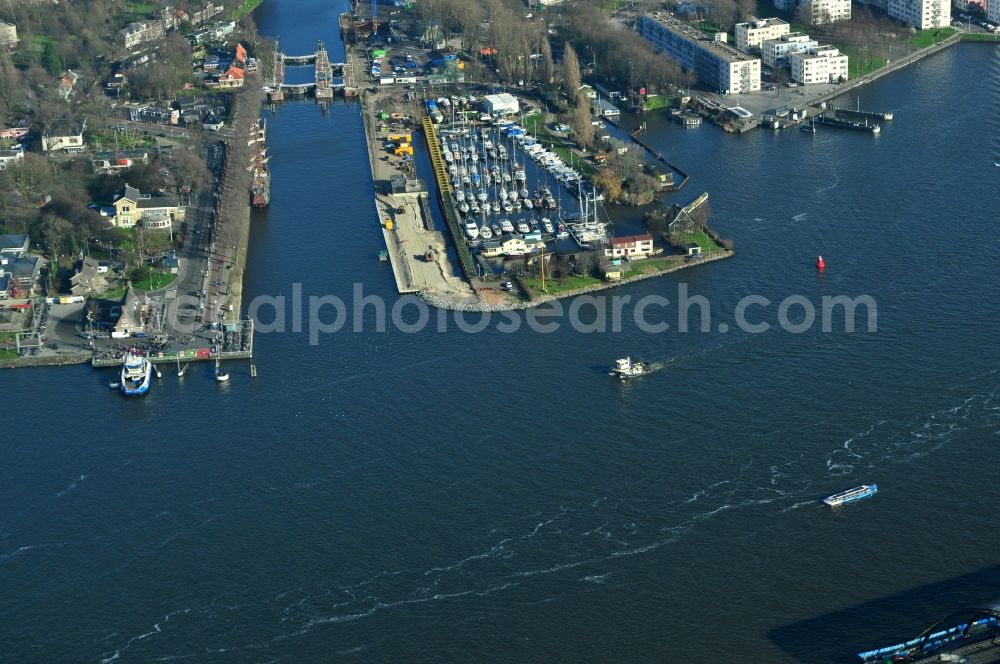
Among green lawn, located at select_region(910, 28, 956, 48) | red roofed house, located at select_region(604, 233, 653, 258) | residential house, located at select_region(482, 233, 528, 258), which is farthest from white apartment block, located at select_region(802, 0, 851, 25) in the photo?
residential house, located at select_region(482, 233, 528, 258)

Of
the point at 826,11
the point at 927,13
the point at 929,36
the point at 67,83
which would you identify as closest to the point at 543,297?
the point at 67,83

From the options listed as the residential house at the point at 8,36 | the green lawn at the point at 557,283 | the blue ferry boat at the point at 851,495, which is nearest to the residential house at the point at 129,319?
the green lawn at the point at 557,283

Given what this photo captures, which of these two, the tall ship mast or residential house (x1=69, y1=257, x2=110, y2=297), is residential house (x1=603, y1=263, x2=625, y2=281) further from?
residential house (x1=69, y1=257, x2=110, y2=297)

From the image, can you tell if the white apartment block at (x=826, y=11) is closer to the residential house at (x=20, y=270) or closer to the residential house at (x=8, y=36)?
the residential house at (x=8, y=36)

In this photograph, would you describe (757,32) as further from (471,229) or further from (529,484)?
(529,484)

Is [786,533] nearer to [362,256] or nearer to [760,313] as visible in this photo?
[760,313]

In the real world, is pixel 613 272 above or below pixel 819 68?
below
